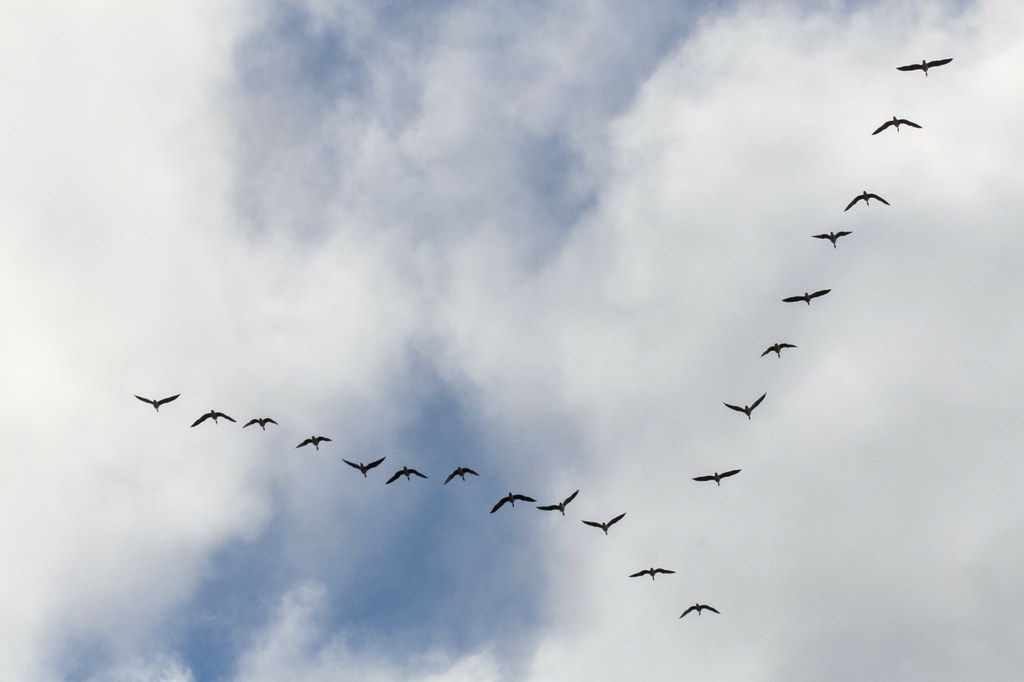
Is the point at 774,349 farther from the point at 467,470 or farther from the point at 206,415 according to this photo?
the point at 206,415

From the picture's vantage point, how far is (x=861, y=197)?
16688 centimetres

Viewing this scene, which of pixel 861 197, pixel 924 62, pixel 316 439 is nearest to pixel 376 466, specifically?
pixel 316 439

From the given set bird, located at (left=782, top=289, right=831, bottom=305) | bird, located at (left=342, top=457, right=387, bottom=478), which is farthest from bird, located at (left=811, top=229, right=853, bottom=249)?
bird, located at (left=342, top=457, right=387, bottom=478)

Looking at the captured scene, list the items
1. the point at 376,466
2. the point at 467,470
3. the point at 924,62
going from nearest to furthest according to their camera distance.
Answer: the point at 924,62, the point at 467,470, the point at 376,466

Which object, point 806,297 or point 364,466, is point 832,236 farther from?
point 364,466

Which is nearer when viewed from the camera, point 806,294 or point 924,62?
point 924,62

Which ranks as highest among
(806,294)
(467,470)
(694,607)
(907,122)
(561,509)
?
(907,122)

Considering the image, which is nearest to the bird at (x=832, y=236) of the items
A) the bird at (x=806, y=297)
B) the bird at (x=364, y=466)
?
the bird at (x=806, y=297)

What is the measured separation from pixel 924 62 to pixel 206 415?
484 ft

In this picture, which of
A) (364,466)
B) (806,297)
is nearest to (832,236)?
(806,297)

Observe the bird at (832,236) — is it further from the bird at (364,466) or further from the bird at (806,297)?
the bird at (364,466)

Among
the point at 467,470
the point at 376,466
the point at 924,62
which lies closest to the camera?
the point at 924,62

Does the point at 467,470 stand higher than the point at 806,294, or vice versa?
the point at 806,294

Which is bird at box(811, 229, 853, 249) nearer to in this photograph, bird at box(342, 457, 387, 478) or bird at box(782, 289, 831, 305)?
bird at box(782, 289, 831, 305)
